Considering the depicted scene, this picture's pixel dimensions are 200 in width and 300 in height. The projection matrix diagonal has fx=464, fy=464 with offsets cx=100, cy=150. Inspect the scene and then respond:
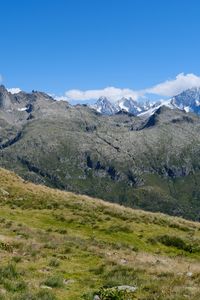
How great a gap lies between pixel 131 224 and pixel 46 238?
14320 millimetres

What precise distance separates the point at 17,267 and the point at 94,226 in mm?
20192

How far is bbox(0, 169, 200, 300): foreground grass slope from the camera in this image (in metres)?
18.6

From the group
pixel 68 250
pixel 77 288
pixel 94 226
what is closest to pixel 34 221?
pixel 94 226

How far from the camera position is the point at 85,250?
28.7 m

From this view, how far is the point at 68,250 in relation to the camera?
2745 centimetres

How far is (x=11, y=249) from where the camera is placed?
990 inches

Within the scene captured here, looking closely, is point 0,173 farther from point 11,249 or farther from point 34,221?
point 11,249

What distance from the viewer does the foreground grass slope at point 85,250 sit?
18578 mm

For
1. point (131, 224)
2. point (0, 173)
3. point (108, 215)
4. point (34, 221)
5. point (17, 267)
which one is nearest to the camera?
point (17, 267)

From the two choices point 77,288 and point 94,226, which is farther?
point 94,226

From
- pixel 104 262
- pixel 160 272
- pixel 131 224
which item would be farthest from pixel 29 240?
pixel 131 224

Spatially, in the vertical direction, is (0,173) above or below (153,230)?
above

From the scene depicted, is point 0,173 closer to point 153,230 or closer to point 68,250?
point 153,230

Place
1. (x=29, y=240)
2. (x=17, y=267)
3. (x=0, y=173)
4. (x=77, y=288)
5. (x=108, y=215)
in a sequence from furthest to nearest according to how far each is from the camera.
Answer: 1. (x=0, y=173)
2. (x=108, y=215)
3. (x=29, y=240)
4. (x=17, y=267)
5. (x=77, y=288)
